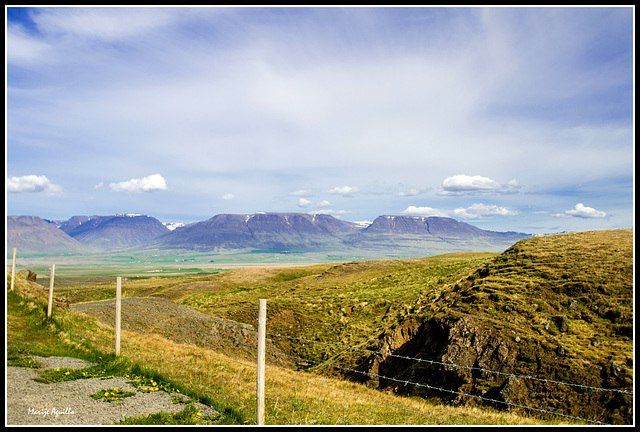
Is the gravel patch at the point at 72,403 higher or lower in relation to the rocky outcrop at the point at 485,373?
higher

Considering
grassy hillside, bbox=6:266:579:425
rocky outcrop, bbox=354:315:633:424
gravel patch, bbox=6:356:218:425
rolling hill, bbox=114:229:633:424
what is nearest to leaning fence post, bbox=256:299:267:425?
grassy hillside, bbox=6:266:579:425

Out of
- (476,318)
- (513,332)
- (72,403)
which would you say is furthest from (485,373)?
(72,403)

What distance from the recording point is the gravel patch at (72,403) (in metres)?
7.91

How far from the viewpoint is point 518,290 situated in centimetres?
2219

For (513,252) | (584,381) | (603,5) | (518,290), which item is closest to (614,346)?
(584,381)

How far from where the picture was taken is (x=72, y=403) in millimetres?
8672

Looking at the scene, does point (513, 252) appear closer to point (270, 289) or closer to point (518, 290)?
point (518, 290)

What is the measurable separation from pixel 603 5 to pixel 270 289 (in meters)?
52.0

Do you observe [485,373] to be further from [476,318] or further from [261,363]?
[261,363]

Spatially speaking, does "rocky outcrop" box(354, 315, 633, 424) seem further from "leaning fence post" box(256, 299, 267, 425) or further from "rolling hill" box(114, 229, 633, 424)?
"leaning fence post" box(256, 299, 267, 425)

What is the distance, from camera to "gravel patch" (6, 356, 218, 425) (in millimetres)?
7910

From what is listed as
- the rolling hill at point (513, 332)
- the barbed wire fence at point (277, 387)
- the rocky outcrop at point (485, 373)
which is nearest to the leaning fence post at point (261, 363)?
the barbed wire fence at point (277, 387)

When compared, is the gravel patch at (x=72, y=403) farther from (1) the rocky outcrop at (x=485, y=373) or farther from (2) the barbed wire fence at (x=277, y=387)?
(1) the rocky outcrop at (x=485, y=373)

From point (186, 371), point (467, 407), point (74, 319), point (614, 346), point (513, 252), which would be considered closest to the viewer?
point (186, 371)
